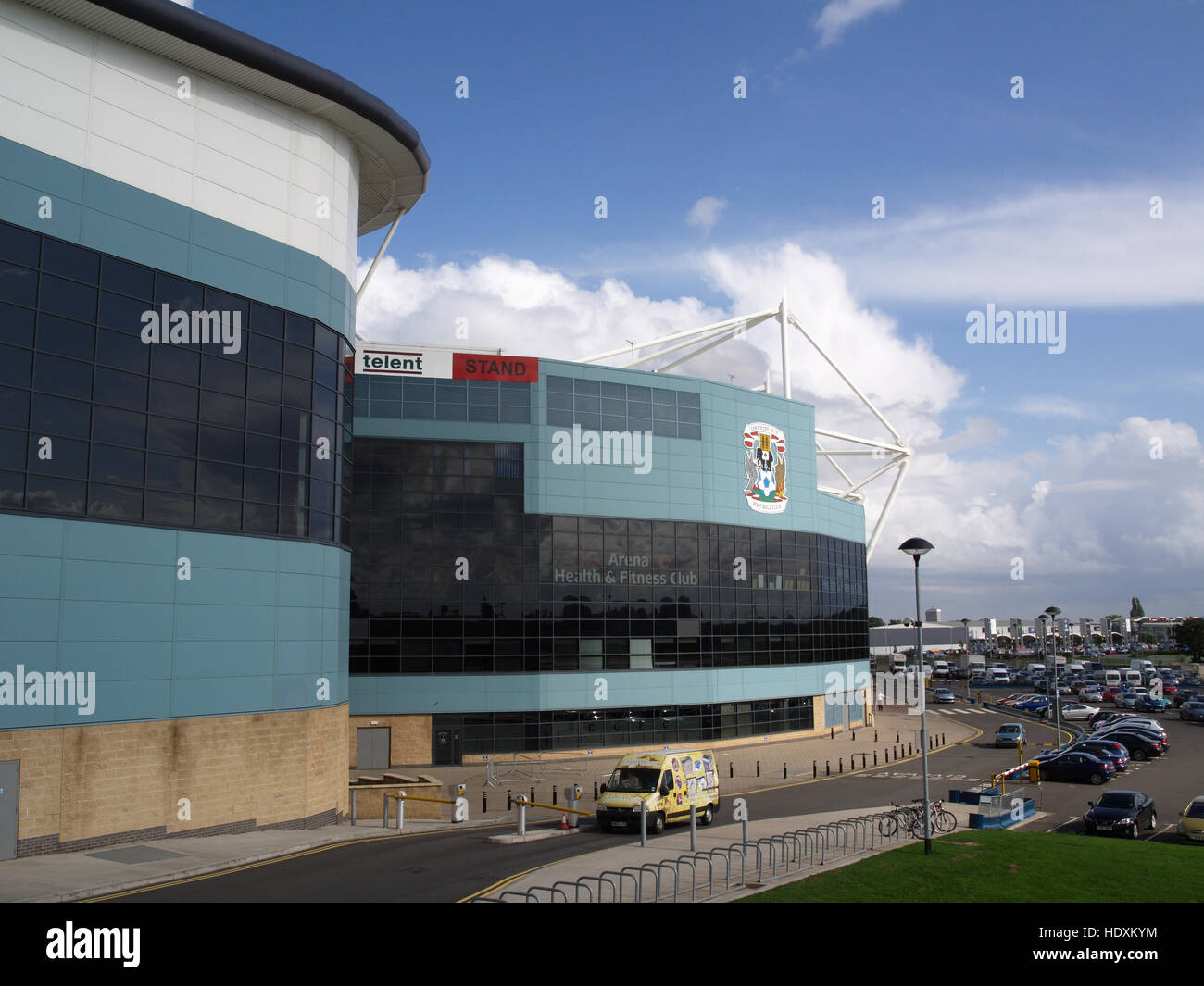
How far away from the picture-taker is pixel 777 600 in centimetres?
5944

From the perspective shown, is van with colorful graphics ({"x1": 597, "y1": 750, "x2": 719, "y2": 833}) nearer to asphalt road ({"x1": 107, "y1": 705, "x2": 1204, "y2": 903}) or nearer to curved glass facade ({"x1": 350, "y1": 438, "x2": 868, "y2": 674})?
asphalt road ({"x1": 107, "y1": 705, "x2": 1204, "y2": 903})

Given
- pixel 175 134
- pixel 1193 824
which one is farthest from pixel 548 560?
pixel 1193 824

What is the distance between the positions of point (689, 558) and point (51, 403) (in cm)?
3645

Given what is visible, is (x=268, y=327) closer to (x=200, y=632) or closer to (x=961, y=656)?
(x=200, y=632)

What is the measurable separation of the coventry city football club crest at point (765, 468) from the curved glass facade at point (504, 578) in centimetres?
397

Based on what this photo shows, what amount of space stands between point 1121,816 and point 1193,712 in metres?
49.8

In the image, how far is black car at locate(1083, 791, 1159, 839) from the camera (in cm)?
2700

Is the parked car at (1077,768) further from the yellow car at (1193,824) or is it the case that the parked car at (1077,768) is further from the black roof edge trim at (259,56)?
the black roof edge trim at (259,56)

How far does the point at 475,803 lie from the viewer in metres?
35.7

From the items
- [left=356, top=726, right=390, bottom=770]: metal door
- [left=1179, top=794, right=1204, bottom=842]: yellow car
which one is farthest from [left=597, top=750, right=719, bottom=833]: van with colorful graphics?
[left=356, top=726, right=390, bottom=770]: metal door

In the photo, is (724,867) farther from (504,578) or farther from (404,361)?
(404,361)

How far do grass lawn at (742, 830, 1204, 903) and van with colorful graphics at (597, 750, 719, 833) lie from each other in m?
6.99

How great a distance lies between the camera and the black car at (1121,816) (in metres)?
27.0

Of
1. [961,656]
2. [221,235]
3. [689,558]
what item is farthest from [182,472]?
[961,656]
